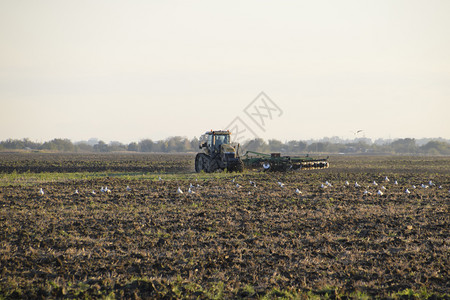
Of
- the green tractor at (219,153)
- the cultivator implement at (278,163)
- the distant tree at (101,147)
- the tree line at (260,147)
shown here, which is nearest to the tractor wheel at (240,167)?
the green tractor at (219,153)

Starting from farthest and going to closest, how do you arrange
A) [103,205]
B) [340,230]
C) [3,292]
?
[103,205] < [340,230] < [3,292]

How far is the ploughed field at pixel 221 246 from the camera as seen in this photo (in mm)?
7504

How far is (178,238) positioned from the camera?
35.6ft

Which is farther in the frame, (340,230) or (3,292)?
(340,230)

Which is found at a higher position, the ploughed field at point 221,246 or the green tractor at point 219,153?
the green tractor at point 219,153

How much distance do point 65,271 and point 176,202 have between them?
8.51 m

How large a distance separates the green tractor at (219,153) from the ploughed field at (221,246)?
35.1 ft

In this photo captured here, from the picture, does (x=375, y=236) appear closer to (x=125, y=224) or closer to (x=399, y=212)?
(x=399, y=212)

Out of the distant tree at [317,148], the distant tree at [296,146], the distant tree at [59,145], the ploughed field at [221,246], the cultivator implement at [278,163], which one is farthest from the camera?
the distant tree at [296,146]

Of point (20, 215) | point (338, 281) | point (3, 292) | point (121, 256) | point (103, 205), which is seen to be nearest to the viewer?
point (3, 292)

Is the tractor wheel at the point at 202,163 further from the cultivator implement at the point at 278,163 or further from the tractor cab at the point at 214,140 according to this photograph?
the cultivator implement at the point at 278,163

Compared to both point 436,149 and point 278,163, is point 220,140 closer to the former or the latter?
point 278,163

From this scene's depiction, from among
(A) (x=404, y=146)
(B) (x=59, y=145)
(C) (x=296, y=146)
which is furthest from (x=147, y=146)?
(A) (x=404, y=146)

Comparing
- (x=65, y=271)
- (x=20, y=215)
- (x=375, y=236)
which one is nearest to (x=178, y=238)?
(x=65, y=271)
